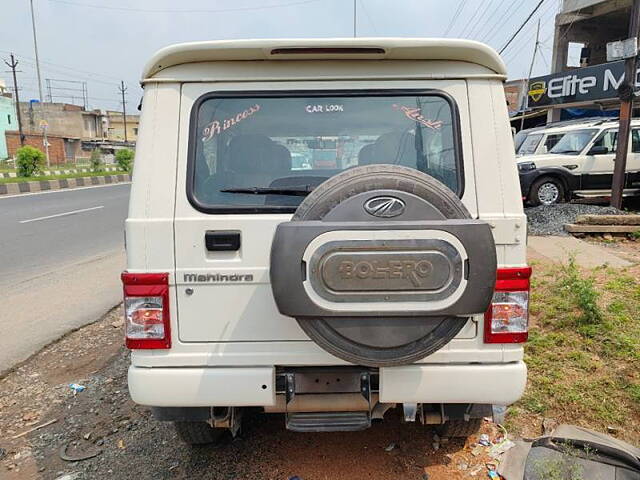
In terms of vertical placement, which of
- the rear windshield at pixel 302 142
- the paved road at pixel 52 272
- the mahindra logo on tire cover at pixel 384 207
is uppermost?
the rear windshield at pixel 302 142

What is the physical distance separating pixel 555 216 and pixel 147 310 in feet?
29.5

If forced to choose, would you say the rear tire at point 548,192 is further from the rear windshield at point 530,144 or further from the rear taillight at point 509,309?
the rear taillight at point 509,309

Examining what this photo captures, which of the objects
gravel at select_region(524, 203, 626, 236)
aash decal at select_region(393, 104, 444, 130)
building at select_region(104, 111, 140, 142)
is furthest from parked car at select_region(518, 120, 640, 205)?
building at select_region(104, 111, 140, 142)

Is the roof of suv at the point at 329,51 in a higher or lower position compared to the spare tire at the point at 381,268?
higher

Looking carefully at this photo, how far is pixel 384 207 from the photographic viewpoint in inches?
79.5

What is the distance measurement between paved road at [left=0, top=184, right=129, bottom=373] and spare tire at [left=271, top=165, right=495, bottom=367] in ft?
11.4

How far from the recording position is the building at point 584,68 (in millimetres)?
15070

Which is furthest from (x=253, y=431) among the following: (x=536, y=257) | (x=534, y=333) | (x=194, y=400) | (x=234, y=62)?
(x=536, y=257)

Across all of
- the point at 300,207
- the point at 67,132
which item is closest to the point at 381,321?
the point at 300,207

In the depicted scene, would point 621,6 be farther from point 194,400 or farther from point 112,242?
point 194,400

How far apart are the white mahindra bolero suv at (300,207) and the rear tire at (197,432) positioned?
35 cm

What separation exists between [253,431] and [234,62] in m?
2.13

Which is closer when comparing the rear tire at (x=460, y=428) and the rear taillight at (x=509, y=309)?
the rear taillight at (x=509, y=309)

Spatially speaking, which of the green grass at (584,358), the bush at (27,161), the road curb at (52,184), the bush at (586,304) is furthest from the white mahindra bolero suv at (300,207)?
the bush at (27,161)
